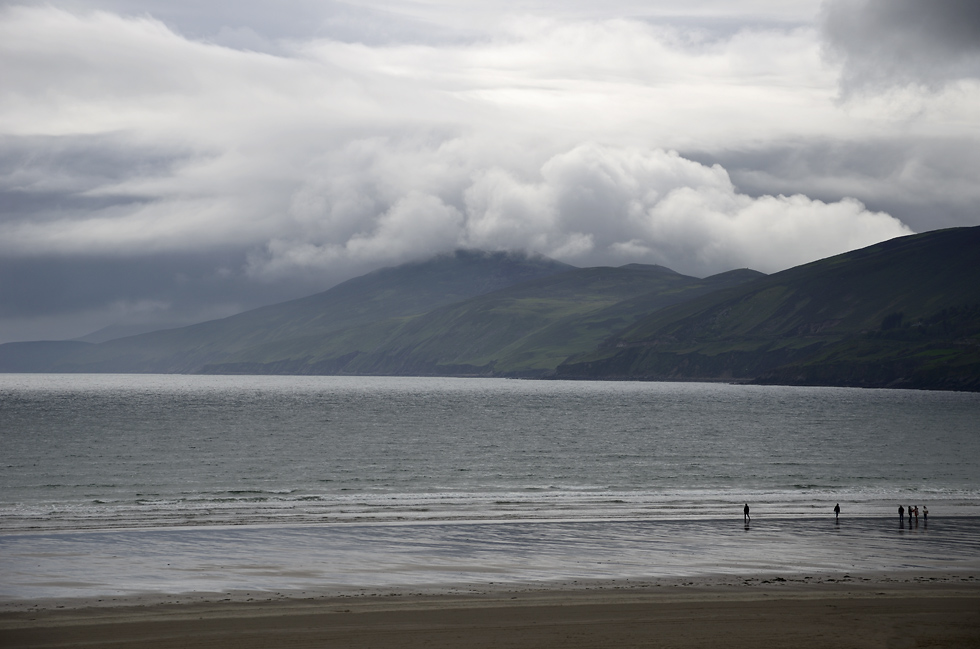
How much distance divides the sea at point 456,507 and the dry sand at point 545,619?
3.15 m

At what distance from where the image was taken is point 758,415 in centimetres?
19025

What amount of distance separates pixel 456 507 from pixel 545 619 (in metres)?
32.6

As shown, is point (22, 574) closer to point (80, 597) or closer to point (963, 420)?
point (80, 597)

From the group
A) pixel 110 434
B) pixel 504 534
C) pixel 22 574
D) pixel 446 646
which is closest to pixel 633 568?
pixel 504 534

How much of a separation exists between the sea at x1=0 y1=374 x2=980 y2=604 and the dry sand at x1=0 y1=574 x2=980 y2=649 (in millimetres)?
3146

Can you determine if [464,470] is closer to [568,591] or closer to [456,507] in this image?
[456,507]

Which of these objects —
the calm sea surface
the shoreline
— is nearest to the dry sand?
the shoreline

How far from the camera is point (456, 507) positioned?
209ft

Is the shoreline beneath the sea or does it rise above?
above

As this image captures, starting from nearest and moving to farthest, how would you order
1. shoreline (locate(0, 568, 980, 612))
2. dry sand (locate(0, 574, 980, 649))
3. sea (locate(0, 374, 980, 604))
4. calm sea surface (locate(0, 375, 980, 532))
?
1. dry sand (locate(0, 574, 980, 649))
2. shoreline (locate(0, 568, 980, 612))
3. sea (locate(0, 374, 980, 604))
4. calm sea surface (locate(0, 375, 980, 532))

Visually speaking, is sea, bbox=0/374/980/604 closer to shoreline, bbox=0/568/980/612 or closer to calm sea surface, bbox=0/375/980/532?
calm sea surface, bbox=0/375/980/532

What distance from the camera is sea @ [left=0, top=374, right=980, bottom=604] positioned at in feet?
136

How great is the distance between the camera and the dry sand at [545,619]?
2880 centimetres

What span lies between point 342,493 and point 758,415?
5489 inches
